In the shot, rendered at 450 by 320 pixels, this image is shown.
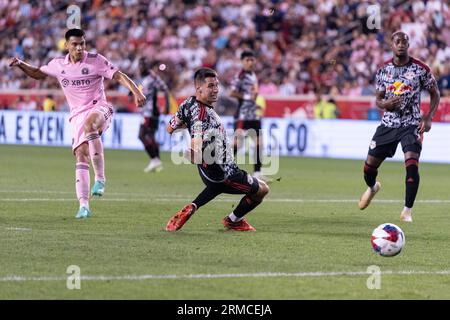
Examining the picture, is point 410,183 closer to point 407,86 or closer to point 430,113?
point 430,113

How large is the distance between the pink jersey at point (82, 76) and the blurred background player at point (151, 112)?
8806mm

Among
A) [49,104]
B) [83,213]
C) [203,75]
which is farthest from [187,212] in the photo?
[49,104]

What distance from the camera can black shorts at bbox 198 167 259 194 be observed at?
39.0 feet

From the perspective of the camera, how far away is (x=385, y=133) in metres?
13.8

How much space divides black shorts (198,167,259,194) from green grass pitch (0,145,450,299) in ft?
1.60

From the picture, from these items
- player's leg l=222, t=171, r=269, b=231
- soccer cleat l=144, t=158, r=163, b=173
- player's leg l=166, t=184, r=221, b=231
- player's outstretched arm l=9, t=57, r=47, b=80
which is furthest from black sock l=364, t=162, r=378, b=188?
soccer cleat l=144, t=158, r=163, b=173

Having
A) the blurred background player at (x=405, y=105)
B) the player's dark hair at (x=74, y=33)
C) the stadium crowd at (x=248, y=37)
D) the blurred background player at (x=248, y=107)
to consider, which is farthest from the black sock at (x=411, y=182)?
the stadium crowd at (x=248, y=37)

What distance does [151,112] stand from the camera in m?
23.4

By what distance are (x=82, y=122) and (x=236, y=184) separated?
9.13 feet

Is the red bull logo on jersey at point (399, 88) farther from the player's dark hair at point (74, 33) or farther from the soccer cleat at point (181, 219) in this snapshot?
the player's dark hair at point (74, 33)

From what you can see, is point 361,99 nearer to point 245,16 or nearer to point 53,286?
point 245,16

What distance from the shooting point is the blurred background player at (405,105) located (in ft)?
44.3

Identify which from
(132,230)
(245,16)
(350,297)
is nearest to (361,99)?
(245,16)

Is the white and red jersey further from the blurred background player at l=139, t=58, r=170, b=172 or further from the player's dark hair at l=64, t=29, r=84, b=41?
the blurred background player at l=139, t=58, r=170, b=172
